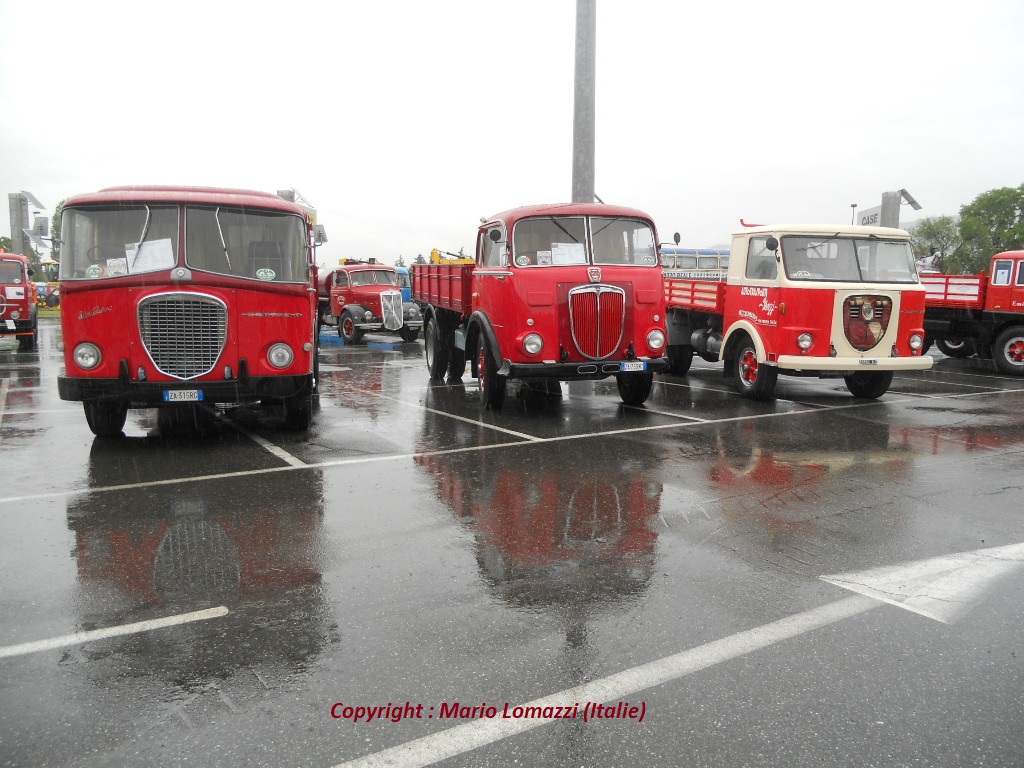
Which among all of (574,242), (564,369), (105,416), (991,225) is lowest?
(105,416)

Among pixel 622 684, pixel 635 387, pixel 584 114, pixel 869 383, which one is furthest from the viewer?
pixel 584 114

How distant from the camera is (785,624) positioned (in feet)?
12.2

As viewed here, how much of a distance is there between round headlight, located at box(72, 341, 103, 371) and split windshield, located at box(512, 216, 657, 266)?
4745mm

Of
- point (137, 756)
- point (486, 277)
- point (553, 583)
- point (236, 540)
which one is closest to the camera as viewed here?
point (137, 756)

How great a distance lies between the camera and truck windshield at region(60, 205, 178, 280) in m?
7.54

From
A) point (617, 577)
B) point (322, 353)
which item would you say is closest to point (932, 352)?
point (322, 353)

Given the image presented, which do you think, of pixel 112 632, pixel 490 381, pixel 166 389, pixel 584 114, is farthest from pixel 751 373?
pixel 112 632

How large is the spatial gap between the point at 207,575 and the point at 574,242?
259 inches

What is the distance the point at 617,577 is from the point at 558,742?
164cm

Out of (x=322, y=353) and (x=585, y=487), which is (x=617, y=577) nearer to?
(x=585, y=487)

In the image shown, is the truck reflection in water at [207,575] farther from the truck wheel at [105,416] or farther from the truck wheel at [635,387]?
the truck wheel at [635,387]

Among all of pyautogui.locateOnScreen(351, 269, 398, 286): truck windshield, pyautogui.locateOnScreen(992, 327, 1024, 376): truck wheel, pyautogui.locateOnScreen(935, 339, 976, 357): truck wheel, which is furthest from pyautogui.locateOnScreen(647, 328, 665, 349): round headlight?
pyautogui.locateOnScreen(351, 269, 398, 286): truck windshield

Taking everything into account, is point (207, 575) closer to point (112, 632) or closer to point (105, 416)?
point (112, 632)

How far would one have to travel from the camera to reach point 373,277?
22.7m
